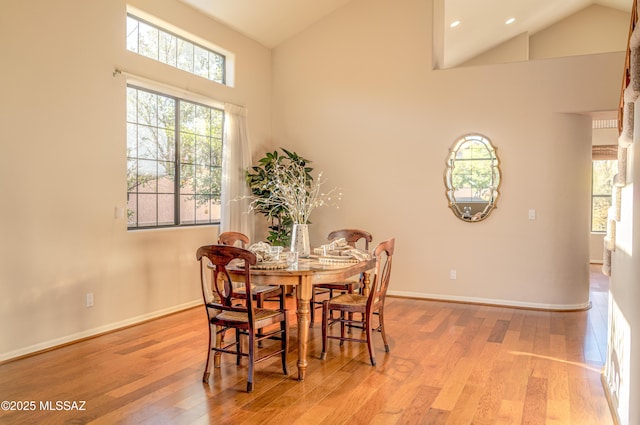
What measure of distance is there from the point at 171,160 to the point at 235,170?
2.99ft

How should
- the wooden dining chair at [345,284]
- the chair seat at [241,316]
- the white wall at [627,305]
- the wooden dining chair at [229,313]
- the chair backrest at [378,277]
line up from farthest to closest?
1. the wooden dining chair at [345,284]
2. the chair backrest at [378,277]
3. the chair seat at [241,316]
4. the wooden dining chair at [229,313]
5. the white wall at [627,305]

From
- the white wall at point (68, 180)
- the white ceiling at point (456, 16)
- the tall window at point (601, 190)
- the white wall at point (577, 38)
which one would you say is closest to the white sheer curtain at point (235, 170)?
the white wall at point (68, 180)

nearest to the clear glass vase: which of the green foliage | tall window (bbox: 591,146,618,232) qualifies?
the green foliage

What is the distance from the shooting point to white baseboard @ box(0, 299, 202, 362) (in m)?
3.71

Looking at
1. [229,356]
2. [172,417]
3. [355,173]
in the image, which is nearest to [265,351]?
[229,356]

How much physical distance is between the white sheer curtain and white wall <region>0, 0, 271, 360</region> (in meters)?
0.89

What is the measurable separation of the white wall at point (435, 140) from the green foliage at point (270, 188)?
45cm

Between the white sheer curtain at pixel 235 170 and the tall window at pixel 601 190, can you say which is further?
the tall window at pixel 601 190

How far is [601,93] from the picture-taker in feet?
17.0

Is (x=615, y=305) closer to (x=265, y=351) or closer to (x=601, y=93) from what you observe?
(x=265, y=351)

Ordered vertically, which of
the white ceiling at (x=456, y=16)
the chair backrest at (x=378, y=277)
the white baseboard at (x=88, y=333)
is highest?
the white ceiling at (x=456, y=16)

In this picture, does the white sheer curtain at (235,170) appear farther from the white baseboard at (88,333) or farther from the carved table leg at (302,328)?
the carved table leg at (302,328)

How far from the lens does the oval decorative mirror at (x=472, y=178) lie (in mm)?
5641

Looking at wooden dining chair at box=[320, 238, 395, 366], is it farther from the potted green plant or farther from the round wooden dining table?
the potted green plant
